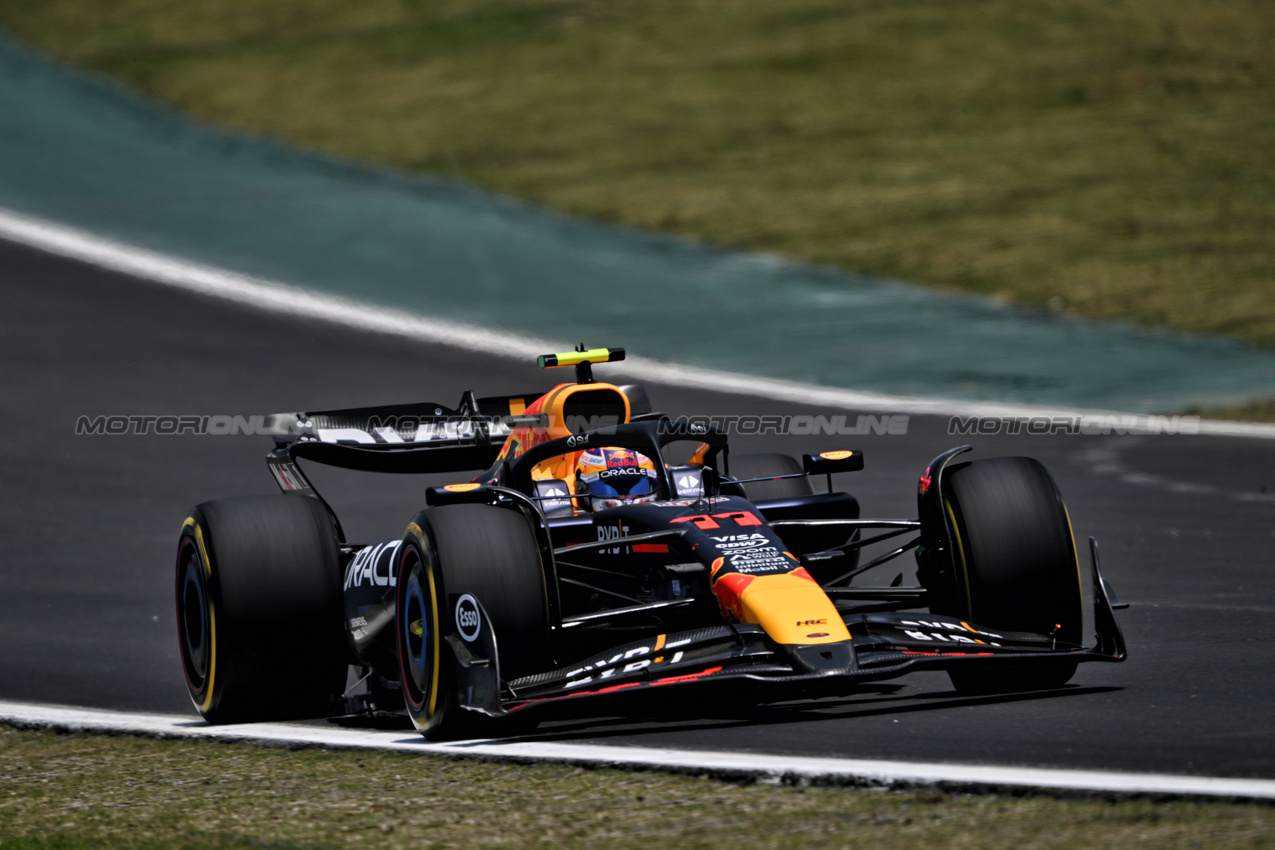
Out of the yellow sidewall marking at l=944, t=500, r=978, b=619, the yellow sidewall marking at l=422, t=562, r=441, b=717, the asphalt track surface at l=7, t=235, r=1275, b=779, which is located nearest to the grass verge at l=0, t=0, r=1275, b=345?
the asphalt track surface at l=7, t=235, r=1275, b=779

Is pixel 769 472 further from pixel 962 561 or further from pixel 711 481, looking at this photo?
pixel 962 561

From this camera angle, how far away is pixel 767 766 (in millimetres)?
5684

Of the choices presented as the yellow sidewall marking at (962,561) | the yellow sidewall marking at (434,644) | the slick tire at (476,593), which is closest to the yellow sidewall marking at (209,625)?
the slick tire at (476,593)

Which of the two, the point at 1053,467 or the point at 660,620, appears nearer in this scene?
the point at 660,620

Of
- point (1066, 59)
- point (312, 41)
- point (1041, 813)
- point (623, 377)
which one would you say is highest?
point (312, 41)

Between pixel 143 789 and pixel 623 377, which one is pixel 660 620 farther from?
pixel 623 377

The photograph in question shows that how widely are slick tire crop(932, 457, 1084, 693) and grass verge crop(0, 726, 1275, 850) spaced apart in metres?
A: 1.84

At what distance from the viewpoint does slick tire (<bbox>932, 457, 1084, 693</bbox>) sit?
6.97 m

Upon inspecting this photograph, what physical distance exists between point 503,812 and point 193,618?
304 centimetres

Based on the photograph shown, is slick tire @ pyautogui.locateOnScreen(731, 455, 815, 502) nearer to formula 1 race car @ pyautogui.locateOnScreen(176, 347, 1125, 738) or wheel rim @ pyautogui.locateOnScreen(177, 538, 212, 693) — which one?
formula 1 race car @ pyautogui.locateOnScreen(176, 347, 1125, 738)

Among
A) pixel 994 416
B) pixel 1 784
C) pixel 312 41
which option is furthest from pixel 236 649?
pixel 312 41

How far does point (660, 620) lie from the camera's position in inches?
276

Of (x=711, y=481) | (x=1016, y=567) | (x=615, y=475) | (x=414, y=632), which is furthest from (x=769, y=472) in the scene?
(x=414, y=632)

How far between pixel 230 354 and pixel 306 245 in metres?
3.91
